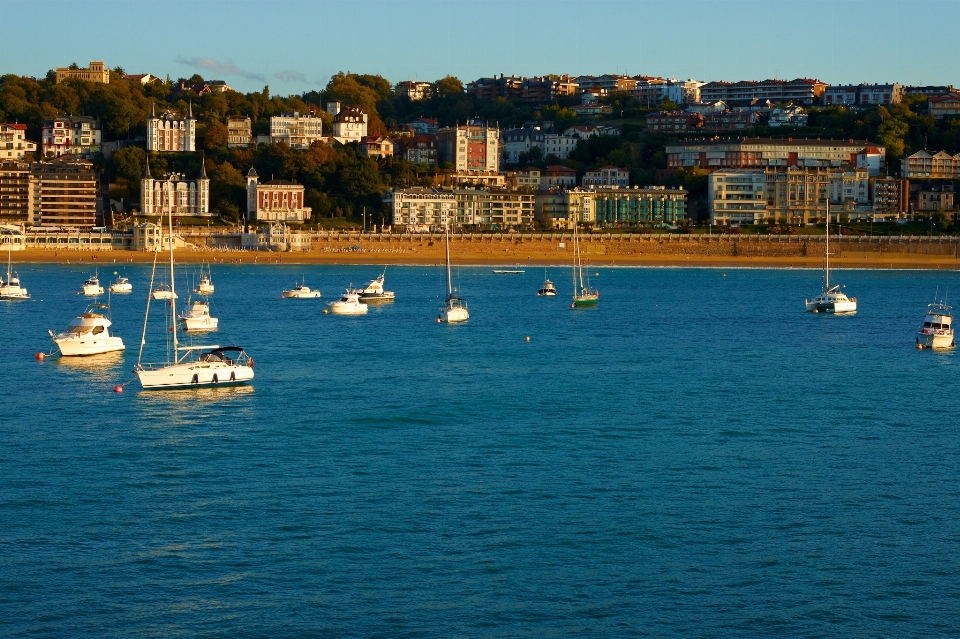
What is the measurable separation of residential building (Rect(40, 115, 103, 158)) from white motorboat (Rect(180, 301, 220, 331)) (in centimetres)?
8555

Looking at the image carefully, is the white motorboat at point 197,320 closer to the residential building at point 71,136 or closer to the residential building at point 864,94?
the residential building at point 71,136

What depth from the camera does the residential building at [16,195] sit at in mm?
116125

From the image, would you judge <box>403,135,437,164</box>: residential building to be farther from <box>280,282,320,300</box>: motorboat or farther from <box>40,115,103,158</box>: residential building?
<box>280,282,320,300</box>: motorboat

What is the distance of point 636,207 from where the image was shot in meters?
124

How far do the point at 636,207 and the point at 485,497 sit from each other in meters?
104

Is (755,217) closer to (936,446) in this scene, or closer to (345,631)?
(936,446)

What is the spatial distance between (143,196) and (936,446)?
98022 mm

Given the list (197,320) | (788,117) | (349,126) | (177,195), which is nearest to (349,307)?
(197,320)

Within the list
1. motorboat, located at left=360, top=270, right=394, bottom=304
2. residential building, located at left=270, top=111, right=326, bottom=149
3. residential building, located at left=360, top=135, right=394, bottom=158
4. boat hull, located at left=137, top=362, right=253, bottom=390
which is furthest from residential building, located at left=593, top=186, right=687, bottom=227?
boat hull, located at left=137, top=362, right=253, bottom=390

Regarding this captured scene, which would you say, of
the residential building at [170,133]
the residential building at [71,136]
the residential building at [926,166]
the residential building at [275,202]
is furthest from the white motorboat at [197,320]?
the residential building at [926,166]

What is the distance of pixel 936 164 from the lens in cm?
13225

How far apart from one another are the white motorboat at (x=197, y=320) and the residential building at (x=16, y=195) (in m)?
72.7

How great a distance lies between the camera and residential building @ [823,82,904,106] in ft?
520

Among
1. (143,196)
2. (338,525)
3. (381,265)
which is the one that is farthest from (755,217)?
(338,525)
